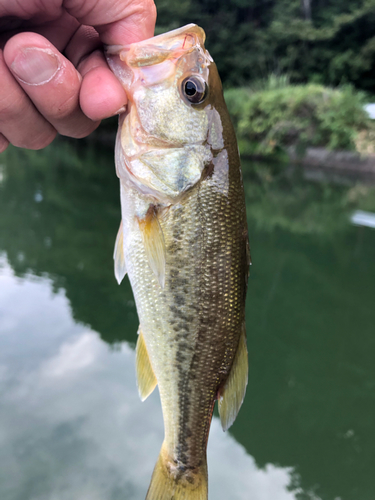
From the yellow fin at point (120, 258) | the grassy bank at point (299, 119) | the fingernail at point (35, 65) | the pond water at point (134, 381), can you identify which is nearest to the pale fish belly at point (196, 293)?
the yellow fin at point (120, 258)

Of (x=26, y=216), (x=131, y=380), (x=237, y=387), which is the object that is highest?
(x=237, y=387)

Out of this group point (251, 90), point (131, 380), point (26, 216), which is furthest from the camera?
point (251, 90)

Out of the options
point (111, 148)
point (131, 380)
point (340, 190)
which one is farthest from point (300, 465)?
point (111, 148)

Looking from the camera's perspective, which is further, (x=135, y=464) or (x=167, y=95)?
(x=135, y=464)

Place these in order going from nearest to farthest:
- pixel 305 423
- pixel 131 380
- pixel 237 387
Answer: pixel 237 387 → pixel 305 423 → pixel 131 380

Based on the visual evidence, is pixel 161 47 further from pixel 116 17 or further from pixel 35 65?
pixel 35 65

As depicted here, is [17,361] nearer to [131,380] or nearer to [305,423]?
[131,380]

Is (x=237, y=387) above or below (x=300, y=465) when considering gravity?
above

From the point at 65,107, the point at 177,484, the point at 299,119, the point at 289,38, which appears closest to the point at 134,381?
the point at 177,484
